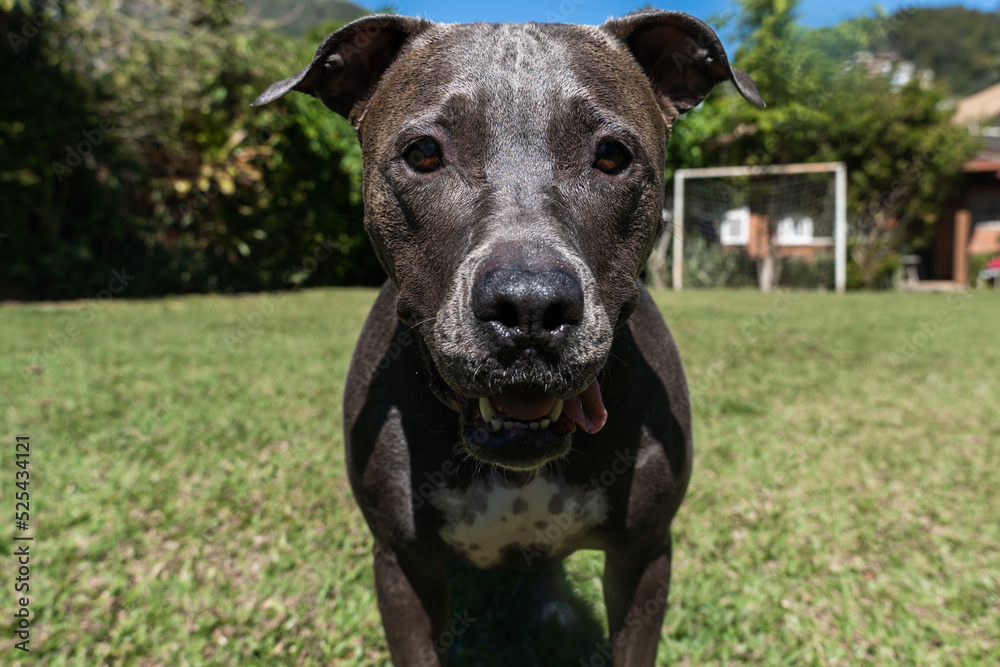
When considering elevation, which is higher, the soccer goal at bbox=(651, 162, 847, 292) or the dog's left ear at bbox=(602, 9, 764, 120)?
the dog's left ear at bbox=(602, 9, 764, 120)

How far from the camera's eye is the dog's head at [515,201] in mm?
1484

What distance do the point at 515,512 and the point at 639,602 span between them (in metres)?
0.53

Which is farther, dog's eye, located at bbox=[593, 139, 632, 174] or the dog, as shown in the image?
dog's eye, located at bbox=[593, 139, 632, 174]

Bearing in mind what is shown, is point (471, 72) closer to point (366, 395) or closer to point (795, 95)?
point (366, 395)

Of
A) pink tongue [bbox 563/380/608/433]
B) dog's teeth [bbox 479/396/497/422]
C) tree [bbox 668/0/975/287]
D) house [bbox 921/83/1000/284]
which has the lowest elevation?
house [bbox 921/83/1000/284]

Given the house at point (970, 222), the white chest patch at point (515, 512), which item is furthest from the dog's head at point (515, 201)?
the house at point (970, 222)

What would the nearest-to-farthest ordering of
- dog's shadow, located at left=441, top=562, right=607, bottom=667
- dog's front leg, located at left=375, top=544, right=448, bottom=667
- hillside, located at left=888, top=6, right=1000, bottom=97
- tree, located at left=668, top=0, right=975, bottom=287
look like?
dog's front leg, located at left=375, top=544, right=448, bottom=667 < dog's shadow, located at left=441, top=562, right=607, bottom=667 < tree, located at left=668, top=0, right=975, bottom=287 < hillside, located at left=888, top=6, right=1000, bottom=97

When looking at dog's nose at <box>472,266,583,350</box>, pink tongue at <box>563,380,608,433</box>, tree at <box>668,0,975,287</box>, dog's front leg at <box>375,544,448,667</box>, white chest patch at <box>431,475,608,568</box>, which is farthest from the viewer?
tree at <box>668,0,975,287</box>

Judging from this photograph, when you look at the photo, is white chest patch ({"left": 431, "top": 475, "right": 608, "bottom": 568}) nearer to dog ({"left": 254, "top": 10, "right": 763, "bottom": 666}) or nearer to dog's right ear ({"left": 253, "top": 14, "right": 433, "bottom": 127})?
dog ({"left": 254, "top": 10, "right": 763, "bottom": 666})

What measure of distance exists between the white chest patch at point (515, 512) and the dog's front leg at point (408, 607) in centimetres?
18

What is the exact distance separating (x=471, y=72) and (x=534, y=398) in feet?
2.83

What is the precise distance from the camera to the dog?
1538 mm

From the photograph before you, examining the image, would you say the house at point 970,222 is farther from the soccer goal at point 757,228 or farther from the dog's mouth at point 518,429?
the dog's mouth at point 518,429

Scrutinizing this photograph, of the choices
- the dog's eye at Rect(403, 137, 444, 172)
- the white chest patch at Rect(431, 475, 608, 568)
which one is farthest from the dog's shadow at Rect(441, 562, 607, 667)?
the dog's eye at Rect(403, 137, 444, 172)
